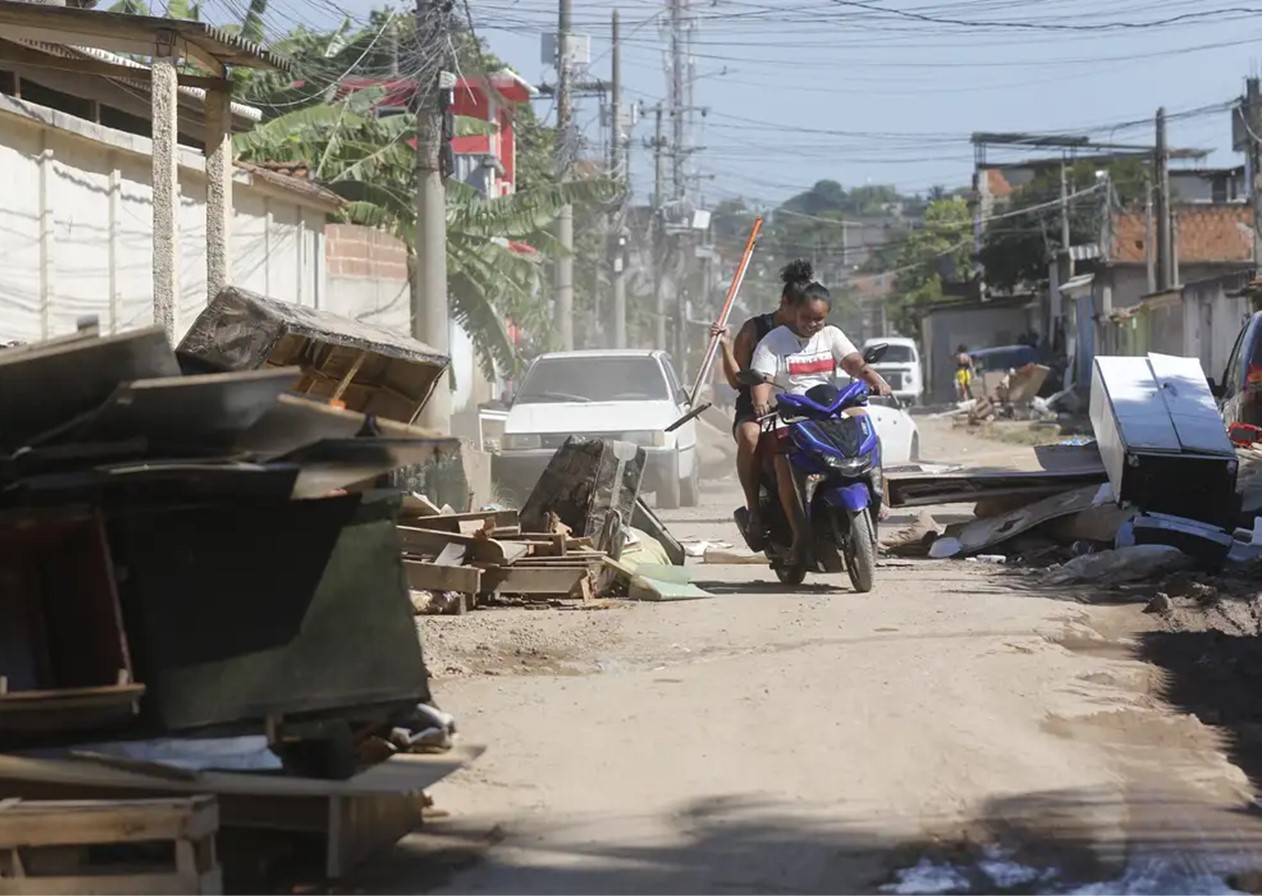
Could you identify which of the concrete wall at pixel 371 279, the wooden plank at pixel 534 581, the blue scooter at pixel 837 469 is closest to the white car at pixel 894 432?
the concrete wall at pixel 371 279

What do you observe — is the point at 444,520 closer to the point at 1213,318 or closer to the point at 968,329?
the point at 1213,318

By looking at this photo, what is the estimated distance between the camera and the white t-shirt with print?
10.6m

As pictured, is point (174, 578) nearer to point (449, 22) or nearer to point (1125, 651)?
point (1125, 651)

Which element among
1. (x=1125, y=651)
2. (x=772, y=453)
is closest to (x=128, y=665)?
(x=1125, y=651)

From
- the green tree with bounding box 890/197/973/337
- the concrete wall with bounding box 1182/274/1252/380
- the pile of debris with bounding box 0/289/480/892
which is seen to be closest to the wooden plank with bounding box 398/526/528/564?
the pile of debris with bounding box 0/289/480/892

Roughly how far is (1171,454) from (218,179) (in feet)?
21.6

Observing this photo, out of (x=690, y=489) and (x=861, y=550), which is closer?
(x=861, y=550)

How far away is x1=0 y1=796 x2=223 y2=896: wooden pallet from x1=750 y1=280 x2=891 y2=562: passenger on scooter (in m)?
6.45

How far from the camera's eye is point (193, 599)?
4.65 meters

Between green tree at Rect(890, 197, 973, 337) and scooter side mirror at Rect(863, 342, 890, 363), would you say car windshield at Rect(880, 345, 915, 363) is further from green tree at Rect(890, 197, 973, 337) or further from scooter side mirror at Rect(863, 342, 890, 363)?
scooter side mirror at Rect(863, 342, 890, 363)

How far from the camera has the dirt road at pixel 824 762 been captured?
15.7ft

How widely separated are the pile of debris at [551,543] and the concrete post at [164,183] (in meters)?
2.10

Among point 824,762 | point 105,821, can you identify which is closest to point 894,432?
point 824,762

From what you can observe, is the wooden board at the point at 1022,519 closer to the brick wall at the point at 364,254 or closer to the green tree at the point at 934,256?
the brick wall at the point at 364,254
